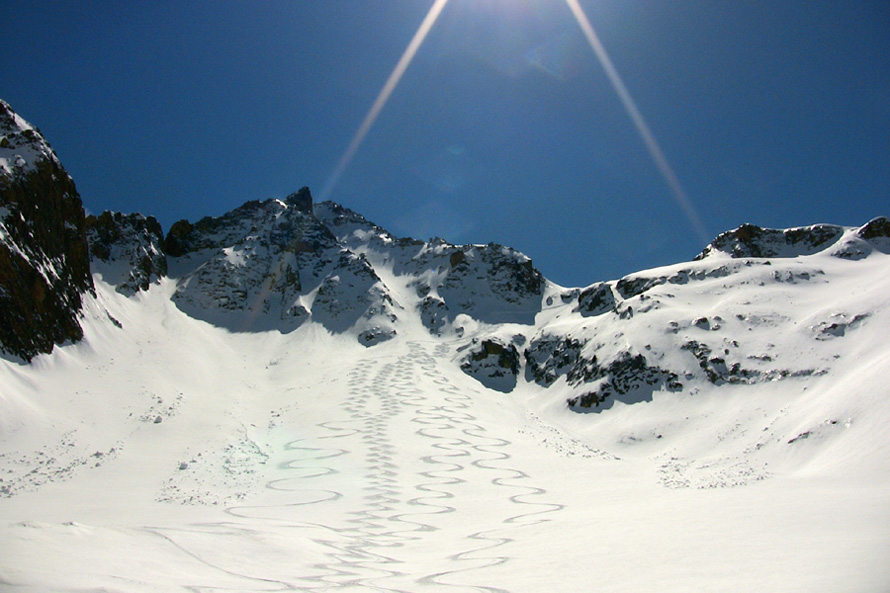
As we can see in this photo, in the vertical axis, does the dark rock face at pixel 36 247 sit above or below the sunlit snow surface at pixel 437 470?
above

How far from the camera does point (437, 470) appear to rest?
22359 millimetres

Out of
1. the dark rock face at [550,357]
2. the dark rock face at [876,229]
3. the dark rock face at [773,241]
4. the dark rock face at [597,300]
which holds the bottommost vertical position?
the dark rock face at [550,357]

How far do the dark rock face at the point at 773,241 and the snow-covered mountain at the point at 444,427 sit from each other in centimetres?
42

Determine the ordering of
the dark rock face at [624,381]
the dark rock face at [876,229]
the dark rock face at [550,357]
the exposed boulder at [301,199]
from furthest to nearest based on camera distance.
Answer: the exposed boulder at [301,199], the dark rock face at [876,229], the dark rock face at [550,357], the dark rock face at [624,381]

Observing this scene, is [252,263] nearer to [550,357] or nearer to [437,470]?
[550,357]

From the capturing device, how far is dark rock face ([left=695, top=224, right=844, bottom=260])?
59469 millimetres

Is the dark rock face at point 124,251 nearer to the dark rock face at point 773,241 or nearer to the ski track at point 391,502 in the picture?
the ski track at point 391,502

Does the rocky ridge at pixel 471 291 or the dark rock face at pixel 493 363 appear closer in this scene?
the rocky ridge at pixel 471 291

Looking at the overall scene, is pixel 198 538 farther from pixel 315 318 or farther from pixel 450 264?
pixel 450 264

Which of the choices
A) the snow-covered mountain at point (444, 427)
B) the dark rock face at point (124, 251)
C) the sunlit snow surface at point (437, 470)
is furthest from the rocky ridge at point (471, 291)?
the sunlit snow surface at point (437, 470)

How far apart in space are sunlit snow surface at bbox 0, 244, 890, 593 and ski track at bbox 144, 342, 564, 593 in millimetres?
118

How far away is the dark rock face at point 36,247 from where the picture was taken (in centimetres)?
2750

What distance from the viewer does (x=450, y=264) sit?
81938 mm

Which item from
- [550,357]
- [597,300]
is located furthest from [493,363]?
[597,300]
